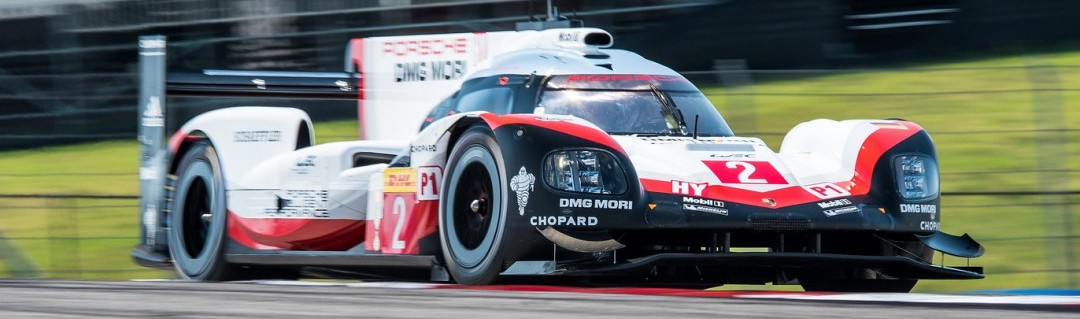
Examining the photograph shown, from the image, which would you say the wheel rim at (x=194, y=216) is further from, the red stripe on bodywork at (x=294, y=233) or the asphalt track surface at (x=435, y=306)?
the asphalt track surface at (x=435, y=306)

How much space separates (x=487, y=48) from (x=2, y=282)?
9.99 ft

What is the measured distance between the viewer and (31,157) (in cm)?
1393

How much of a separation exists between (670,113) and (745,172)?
3.10 feet

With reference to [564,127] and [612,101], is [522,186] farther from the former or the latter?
[612,101]

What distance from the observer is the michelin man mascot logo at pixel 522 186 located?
5.79 metres

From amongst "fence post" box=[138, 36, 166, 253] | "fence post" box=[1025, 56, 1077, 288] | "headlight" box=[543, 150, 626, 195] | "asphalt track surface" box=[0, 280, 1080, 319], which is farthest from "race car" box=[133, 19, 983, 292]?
"fence post" box=[1025, 56, 1077, 288]

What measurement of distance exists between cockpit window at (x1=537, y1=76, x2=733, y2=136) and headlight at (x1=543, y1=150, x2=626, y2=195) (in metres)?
0.88

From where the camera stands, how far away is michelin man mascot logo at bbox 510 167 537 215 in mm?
5793

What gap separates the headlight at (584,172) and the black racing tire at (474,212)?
7.3 inches

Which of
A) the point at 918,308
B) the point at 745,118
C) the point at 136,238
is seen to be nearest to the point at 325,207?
the point at 745,118

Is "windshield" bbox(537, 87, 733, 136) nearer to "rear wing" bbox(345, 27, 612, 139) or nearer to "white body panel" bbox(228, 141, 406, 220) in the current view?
"white body panel" bbox(228, 141, 406, 220)

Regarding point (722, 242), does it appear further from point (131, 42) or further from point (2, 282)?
point (131, 42)

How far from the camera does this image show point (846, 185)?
6301mm

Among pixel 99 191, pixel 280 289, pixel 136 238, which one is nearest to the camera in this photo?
pixel 280 289
